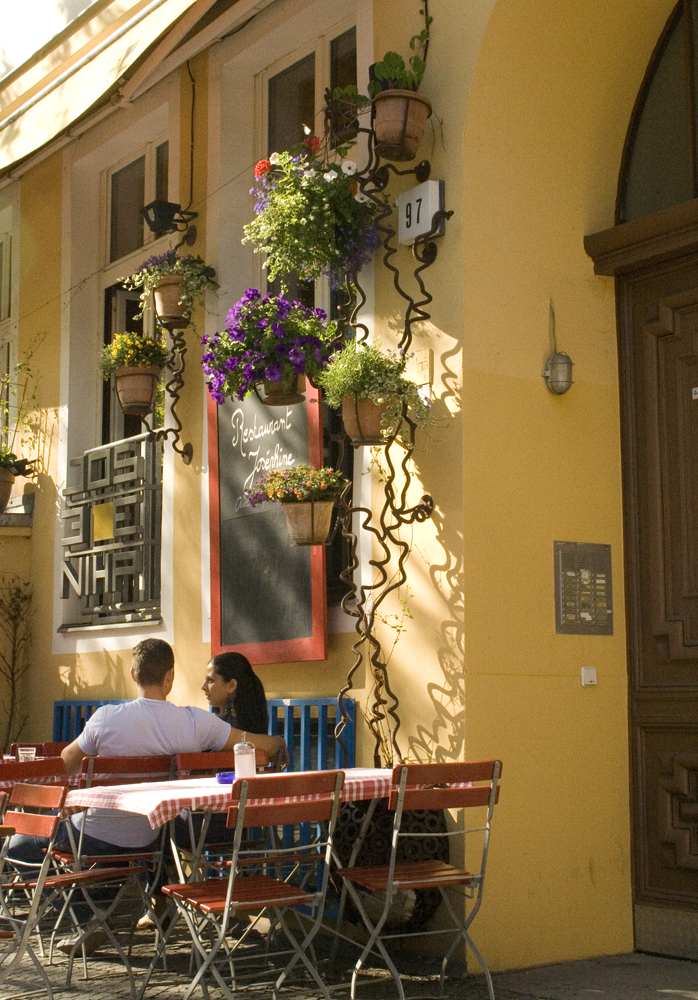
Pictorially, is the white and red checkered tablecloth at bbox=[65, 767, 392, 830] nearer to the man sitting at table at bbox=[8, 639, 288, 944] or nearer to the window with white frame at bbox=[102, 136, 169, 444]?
the man sitting at table at bbox=[8, 639, 288, 944]

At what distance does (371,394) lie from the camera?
565cm

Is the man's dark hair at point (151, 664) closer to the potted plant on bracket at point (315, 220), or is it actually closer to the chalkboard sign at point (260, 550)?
the chalkboard sign at point (260, 550)

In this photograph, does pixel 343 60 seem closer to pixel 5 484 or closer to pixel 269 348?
pixel 269 348

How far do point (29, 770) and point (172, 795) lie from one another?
1.18 metres

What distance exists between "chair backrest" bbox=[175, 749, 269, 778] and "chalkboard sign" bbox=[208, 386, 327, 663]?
0.91 m

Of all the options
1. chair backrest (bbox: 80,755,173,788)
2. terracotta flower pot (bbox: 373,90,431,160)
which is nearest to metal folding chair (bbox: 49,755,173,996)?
chair backrest (bbox: 80,755,173,788)

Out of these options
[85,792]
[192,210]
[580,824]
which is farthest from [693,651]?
[192,210]

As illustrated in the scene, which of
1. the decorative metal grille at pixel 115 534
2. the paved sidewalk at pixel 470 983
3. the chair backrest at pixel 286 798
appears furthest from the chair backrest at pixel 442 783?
the decorative metal grille at pixel 115 534

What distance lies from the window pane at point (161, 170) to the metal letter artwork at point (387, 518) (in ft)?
10.2

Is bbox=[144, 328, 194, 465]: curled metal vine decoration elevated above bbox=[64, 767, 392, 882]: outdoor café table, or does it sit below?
above

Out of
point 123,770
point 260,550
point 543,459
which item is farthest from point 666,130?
point 123,770

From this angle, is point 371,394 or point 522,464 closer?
point 371,394

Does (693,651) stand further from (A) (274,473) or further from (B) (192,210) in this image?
(B) (192,210)

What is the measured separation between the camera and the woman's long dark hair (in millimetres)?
6152
